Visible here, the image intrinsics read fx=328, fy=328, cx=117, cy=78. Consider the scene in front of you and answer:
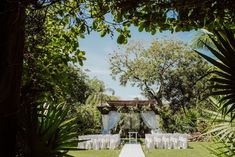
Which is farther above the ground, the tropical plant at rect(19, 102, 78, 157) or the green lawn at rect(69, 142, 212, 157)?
the tropical plant at rect(19, 102, 78, 157)

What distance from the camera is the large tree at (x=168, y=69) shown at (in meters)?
29.0

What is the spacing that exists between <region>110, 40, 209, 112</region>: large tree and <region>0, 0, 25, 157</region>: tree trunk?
2715 cm

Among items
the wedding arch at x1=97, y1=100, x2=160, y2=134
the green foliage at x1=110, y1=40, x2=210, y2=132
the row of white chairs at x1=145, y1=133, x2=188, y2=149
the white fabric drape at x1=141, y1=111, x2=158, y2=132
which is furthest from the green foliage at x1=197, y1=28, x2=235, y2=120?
the green foliage at x1=110, y1=40, x2=210, y2=132

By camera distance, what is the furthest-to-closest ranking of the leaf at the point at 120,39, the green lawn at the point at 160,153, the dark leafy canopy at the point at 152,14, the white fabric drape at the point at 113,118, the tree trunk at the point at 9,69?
the white fabric drape at the point at 113,118
the green lawn at the point at 160,153
the leaf at the point at 120,39
the dark leafy canopy at the point at 152,14
the tree trunk at the point at 9,69

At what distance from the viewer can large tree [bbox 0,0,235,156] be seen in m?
1.93

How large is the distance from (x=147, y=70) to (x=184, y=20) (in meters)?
26.0

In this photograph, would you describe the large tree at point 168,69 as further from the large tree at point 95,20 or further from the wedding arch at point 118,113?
the large tree at point 95,20

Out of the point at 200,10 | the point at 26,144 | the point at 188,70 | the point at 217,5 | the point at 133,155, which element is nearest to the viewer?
the point at 26,144

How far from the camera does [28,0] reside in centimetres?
196

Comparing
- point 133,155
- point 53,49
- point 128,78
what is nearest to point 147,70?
point 128,78

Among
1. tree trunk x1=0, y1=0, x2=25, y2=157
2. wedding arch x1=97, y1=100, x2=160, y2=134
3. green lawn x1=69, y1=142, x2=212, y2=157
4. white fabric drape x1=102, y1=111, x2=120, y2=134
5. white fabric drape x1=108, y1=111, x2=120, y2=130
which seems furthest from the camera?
white fabric drape x1=108, y1=111, x2=120, y2=130

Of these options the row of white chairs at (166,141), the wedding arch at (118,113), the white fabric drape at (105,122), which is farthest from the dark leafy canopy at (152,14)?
the white fabric drape at (105,122)

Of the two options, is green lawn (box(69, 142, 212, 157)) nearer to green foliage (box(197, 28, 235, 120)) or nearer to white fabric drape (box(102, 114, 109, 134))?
white fabric drape (box(102, 114, 109, 134))

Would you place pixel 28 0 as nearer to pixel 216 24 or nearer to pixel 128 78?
pixel 216 24
